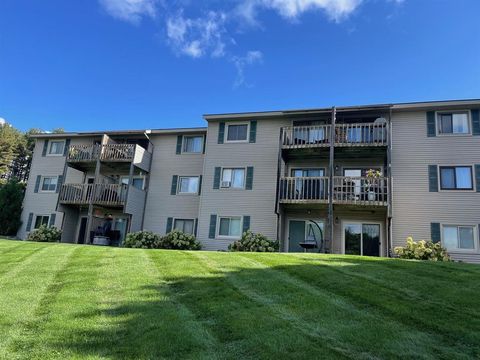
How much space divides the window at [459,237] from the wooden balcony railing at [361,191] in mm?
3152

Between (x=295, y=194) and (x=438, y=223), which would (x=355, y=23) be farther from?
(x=438, y=223)

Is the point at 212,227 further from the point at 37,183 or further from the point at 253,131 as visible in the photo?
the point at 37,183

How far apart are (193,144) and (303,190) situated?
324 inches

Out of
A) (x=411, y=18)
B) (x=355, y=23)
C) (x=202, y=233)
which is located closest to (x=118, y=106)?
(x=202, y=233)

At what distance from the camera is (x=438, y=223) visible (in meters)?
17.4

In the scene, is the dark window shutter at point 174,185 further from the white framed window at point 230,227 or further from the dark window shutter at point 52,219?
the dark window shutter at point 52,219

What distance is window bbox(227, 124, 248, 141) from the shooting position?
71.6 ft

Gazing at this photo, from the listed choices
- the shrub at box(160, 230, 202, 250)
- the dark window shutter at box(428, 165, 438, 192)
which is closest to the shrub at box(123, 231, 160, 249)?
the shrub at box(160, 230, 202, 250)

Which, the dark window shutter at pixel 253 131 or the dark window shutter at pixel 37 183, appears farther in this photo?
the dark window shutter at pixel 37 183

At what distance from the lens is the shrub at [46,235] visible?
73.7 ft

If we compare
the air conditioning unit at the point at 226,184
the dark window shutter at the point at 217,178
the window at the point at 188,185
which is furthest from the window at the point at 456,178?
the window at the point at 188,185

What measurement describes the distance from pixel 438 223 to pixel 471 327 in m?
13.4

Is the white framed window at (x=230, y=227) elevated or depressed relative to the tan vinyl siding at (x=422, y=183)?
depressed

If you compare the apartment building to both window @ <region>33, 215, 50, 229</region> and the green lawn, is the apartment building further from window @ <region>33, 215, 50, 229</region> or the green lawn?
the green lawn
